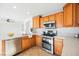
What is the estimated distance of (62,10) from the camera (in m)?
1.69

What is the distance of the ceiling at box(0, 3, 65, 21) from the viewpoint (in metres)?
1.45

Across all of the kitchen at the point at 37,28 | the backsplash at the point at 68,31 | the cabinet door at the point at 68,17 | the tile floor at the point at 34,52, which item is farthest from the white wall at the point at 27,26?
the cabinet door at the point at 68,17

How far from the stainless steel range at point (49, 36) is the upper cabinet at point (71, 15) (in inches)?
9.1

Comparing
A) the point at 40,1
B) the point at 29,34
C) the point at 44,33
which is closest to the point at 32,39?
the point at 29,34

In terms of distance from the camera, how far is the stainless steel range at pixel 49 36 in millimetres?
1702

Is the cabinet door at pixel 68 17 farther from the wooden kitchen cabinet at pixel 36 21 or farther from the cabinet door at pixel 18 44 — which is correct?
the cabinet door at pixel 18 44

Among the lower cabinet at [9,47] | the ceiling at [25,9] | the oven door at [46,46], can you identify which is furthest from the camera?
the oven door at [46,46]

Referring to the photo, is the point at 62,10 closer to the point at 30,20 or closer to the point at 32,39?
the point at 30,20

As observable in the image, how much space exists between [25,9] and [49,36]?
60 centimetres

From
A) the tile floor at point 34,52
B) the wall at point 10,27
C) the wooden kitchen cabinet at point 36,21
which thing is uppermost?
the wooden kitchen cabinet at point 36,21

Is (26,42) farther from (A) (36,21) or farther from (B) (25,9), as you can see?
(B) (25,9)

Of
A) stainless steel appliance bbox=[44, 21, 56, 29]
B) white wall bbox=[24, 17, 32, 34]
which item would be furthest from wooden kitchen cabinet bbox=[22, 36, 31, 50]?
stainless steel appliance bbox=[44, 21, 56, 29]

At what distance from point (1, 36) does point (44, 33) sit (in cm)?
A: 66

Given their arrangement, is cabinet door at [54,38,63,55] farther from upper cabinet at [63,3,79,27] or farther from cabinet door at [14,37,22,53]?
cabinet door at [14,37,22,53]
